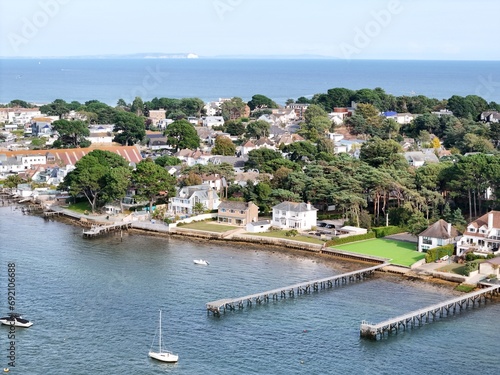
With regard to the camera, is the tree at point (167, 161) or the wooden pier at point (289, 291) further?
the tree at point (167, 161)

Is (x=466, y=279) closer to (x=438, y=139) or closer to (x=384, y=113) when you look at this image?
(x=438, y=139)

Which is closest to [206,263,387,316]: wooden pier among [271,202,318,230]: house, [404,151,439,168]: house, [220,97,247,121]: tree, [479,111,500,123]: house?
[271,202,318,230]: house

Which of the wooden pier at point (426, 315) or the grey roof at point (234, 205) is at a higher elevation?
the grey roof at point (234, 205)

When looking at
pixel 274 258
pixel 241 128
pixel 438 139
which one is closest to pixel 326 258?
pixel 274 258

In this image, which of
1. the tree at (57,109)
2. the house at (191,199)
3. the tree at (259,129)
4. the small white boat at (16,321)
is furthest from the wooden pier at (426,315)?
the tree at (57,109)

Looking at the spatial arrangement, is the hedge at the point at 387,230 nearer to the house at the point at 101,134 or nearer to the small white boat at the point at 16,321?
the small white boat at the point at 16,321

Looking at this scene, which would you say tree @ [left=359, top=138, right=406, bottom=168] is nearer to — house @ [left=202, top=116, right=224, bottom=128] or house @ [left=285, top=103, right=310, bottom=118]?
house @ [left=202, top=116, right=224, bottom=128]

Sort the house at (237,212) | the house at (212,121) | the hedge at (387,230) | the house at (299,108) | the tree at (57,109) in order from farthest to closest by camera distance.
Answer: the tree at (57,109) < the house at (299,108) < the house at (212,121) < the house at (237,212) < the hedge at (387,230)

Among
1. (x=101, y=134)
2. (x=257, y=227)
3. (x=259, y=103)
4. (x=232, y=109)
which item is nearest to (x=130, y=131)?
(x=101, y=134)
